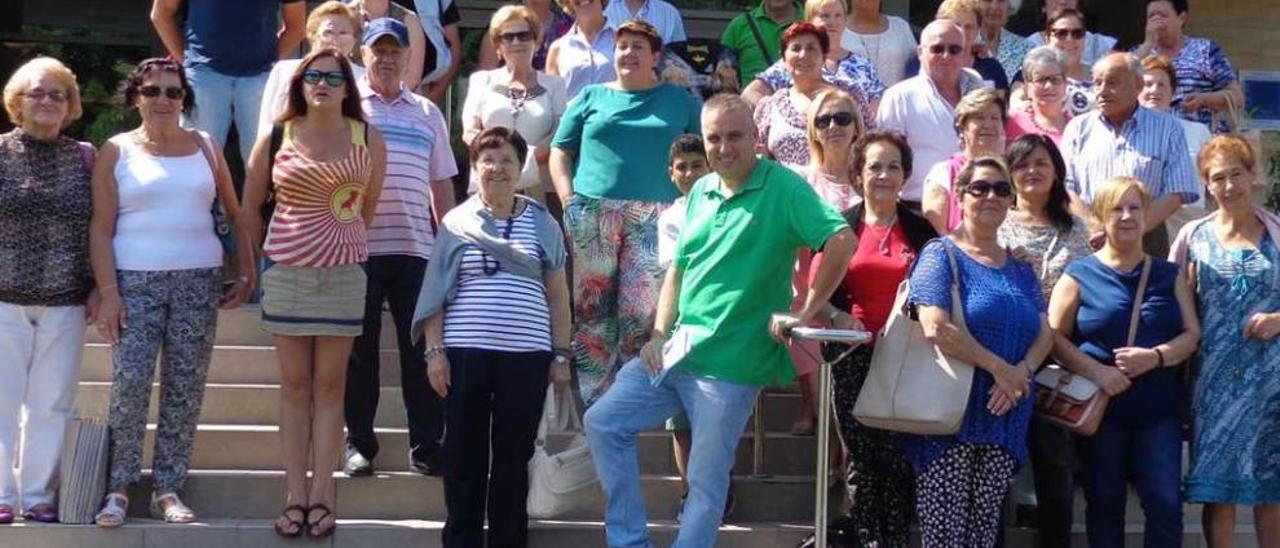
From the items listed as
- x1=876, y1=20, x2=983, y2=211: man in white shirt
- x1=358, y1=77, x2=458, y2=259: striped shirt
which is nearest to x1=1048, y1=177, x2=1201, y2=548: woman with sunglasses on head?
x1=876, y1=20, x2=983, y2=211: man in white shirt

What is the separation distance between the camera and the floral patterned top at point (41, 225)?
7898 millimetres

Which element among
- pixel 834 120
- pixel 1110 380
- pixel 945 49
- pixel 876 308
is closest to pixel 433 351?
pixel 876 308

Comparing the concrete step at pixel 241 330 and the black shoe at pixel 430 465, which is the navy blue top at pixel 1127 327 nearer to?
the black shoe at pixel 430 465

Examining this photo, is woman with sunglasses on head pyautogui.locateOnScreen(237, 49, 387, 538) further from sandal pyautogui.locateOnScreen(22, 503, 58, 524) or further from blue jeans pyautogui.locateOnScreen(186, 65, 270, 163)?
blue jeans pyautogui.locateOnScreen(186, 65, 270, 163)

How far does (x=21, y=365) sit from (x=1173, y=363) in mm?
4488

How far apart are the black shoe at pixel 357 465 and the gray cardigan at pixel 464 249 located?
749mm

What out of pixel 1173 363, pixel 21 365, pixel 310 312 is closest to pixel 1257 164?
pixel 1173 363

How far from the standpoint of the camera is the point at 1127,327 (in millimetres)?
7707

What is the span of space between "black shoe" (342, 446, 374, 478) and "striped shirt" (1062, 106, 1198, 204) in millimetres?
3262

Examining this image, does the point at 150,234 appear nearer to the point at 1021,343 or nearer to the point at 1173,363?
the point at 1021,343

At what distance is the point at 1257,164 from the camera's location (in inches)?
321

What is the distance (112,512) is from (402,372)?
1279 mm

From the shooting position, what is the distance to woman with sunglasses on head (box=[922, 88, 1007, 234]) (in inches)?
320

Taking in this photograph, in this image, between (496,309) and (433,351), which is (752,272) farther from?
(433,351)
